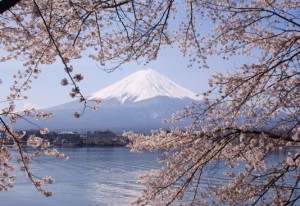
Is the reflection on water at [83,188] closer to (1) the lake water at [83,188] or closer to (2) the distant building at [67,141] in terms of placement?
(1) the lake water at [83,188]

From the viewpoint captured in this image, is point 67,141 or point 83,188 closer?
point 83,188

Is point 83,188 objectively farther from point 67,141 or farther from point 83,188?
point 67,141

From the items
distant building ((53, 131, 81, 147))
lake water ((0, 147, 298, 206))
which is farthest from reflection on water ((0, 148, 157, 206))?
distant building ((53, 131, 81, 147))

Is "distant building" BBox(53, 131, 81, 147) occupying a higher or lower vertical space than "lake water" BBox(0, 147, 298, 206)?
higher

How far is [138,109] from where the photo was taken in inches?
3666

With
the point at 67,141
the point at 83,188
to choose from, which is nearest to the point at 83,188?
the point at 83,188

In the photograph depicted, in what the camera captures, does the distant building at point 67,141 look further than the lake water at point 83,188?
Yes

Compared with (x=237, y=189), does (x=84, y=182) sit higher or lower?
lower

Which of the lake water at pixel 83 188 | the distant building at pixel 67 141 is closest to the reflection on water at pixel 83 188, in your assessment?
the lake water at pixel 83 188

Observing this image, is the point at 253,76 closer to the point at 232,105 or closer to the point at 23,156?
the point at 232,105

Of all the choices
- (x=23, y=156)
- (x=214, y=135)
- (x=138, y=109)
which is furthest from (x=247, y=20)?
(x=138, y=109)

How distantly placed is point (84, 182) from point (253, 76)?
13.2m

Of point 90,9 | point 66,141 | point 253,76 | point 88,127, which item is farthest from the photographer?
point 88,127

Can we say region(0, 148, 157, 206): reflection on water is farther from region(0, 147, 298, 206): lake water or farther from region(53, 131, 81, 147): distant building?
region(53, 131, 81, 147): distant building
